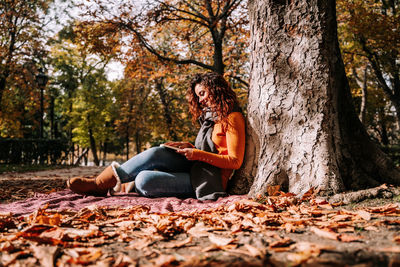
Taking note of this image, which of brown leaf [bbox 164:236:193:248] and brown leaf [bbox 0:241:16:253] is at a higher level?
brown leaf [bbox 0:241:16:253]

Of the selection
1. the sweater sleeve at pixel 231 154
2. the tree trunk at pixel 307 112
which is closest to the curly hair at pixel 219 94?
the sweater sleeve at pixel 231 154

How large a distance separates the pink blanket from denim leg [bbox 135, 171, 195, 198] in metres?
0.09

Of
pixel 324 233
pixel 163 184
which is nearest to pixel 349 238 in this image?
pixel 324 233

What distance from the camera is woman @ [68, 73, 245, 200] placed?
305 cm

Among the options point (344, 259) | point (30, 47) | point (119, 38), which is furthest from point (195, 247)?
point (30, 47)

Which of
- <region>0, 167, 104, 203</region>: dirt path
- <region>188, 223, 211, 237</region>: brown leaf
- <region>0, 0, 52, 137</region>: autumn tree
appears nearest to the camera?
<region>188, 223, 211, 237</region>: brown leaf

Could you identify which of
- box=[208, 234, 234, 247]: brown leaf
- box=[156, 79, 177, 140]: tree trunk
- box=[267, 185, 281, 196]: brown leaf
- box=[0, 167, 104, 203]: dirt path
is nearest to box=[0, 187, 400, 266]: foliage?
box=[208, 234, 234, 247]: brown leaf

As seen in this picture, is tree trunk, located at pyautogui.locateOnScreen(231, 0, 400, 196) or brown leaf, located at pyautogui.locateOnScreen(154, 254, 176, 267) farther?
tree trunk, located at pyautogui.locateOnScreen(231, 0, 400, 196)

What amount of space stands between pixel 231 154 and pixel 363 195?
1280 millimetres

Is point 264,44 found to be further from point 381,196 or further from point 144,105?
point 144,105

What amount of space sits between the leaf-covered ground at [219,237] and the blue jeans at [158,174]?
0.80 metres

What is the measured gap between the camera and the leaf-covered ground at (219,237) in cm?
131

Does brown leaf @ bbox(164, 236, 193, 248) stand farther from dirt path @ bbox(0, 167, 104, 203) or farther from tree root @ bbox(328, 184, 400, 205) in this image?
dirt path @ bbox(0, 167, 104, 203)

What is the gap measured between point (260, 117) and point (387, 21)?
34.2 feet
